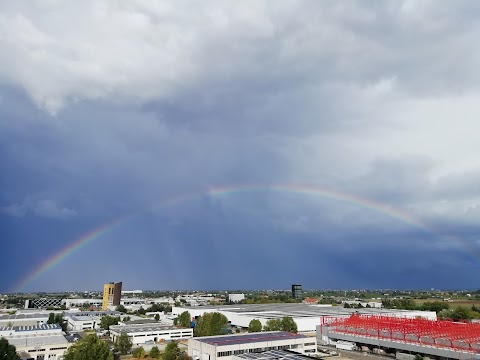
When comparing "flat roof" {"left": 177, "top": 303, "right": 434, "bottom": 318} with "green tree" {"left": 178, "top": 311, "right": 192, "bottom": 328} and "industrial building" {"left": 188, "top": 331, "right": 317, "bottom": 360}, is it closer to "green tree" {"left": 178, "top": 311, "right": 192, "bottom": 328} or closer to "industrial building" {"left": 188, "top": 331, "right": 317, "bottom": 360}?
"green tree" {"left": 178, "top": 311, "right": 192, "bottom": 328}

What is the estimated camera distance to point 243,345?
92.6ft

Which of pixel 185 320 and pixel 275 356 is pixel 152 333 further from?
pixel 275 356

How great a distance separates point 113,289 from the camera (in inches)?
3607

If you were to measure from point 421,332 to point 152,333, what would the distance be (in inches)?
1098

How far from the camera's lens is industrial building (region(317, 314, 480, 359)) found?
28.5 metres

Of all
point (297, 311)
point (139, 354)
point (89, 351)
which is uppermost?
point (89, 351)

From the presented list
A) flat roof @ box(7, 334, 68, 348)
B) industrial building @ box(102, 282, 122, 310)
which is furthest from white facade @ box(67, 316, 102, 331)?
industrial building @ box(102, 282, 122, 310)

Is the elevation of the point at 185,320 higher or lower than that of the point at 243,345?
lower

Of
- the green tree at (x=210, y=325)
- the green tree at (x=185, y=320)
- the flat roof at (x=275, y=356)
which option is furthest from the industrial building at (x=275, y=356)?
the green tree at (x=185, y=320)

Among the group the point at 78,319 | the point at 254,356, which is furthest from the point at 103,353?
the point at 78,319

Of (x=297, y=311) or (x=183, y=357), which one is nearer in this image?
(x=183, y=357)

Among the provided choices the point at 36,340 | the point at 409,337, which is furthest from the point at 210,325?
the point at 409,337

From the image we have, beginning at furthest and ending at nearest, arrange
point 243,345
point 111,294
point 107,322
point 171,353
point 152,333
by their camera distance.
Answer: point 111,294 < point 107,322 < point 152,333 < point 171,353 < point 243,345

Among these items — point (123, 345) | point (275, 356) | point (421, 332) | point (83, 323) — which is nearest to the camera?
point (275, 356)
